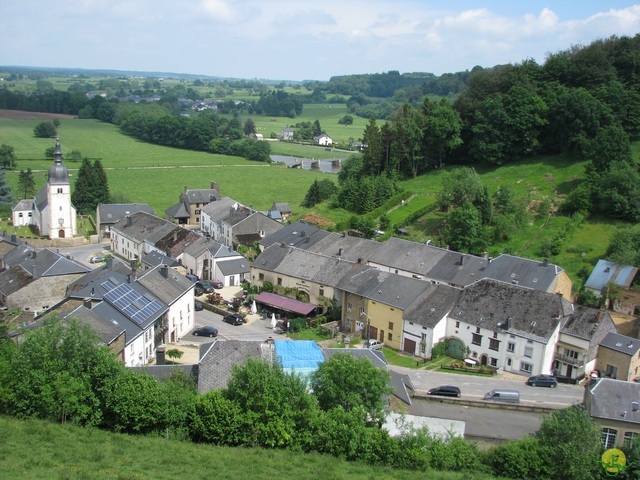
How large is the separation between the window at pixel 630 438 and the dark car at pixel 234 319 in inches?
1011

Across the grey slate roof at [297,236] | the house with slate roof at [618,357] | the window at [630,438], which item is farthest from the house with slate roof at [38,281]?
the window at [630,438]

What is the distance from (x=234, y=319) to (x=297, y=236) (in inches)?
550

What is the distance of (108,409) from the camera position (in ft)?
81.1

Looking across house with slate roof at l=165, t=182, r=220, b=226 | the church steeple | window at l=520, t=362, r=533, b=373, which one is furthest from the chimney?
house with slate roof at l=165, t=182, r=220, b=226

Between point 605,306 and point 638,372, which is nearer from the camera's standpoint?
point 638,372

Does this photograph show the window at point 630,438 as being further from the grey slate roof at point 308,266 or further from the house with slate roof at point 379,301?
the grey slate roof at point 308,266

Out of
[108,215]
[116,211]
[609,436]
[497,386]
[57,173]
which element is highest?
[57,173]

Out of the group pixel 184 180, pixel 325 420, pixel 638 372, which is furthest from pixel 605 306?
pixel 184 180

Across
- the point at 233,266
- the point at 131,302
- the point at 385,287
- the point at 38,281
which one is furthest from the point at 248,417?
the point at 233,266

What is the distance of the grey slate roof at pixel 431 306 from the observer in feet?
135

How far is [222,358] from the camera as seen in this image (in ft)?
100

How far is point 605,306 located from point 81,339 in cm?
3653

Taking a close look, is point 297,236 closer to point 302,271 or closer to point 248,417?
point 302,271

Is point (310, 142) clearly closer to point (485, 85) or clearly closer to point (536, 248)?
point (485, 85)
